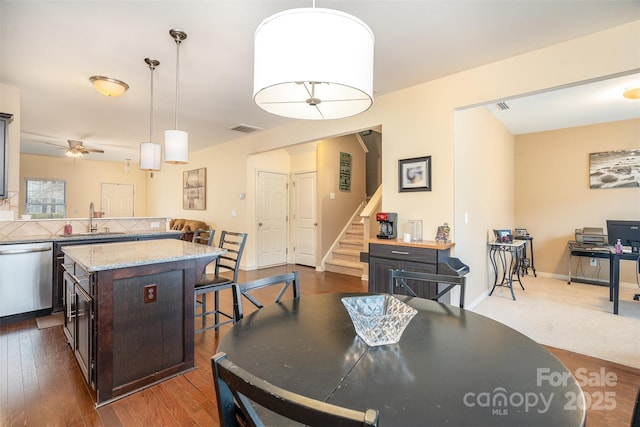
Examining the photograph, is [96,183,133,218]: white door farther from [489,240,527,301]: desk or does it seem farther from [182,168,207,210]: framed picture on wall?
[489,240,527,301]: desk

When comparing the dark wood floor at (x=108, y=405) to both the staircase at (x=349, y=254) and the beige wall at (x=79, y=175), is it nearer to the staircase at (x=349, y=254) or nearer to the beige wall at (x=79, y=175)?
the staircase at (x=349, y=254)

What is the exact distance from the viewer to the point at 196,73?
3.15m

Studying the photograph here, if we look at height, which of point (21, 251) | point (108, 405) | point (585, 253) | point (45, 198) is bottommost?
point (108, 405)

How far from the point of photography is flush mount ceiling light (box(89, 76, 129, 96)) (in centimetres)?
318

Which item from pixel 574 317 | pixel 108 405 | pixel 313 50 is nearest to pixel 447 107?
pixel 313 50

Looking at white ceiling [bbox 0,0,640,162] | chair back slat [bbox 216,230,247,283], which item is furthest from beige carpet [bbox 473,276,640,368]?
chair back slat [bbox 216,230,247,283]

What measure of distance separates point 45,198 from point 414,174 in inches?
386

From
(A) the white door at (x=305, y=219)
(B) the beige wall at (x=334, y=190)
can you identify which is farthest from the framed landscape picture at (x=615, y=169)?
(A) the white door at (x=305, y=219)

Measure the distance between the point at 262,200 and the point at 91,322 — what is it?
441cm

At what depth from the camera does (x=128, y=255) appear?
2152mm

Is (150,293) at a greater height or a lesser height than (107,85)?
lesser

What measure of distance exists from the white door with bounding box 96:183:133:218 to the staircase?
754 centimetres

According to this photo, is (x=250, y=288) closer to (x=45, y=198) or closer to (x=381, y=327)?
(x=381, y=327)

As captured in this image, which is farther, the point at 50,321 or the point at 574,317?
the point at 574,317
